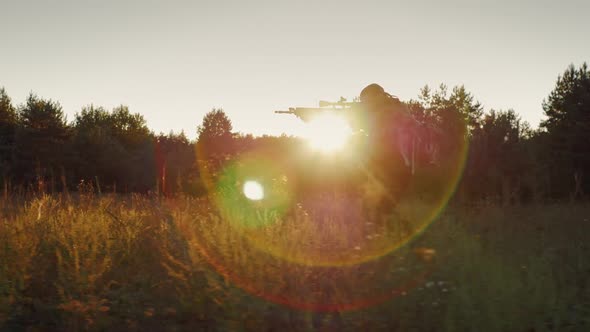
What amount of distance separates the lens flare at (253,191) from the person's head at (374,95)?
283cm

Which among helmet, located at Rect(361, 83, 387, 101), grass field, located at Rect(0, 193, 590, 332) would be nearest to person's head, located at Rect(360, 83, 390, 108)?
helmet, located at Rect(361, 83, 387, 101)

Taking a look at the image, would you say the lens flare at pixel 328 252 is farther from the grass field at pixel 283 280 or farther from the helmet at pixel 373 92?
the helmet at pixel 373 92

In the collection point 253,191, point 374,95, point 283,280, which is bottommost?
point 283,280

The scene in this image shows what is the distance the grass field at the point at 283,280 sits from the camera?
3.52 metres

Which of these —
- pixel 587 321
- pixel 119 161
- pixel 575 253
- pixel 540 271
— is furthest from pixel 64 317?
pixel 119 161

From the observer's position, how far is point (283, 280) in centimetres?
418

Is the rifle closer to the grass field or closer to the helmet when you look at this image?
the helmet

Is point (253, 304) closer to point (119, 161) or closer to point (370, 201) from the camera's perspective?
point (370, 201)

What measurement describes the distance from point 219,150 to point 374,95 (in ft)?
25.1

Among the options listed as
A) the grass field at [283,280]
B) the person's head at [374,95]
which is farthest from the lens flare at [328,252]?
the person's head at [374,95]

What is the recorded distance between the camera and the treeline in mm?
10573

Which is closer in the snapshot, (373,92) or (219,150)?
(373,92)

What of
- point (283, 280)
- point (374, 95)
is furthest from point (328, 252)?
point (374, 95)

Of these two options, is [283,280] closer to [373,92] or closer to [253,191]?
[373,92]
